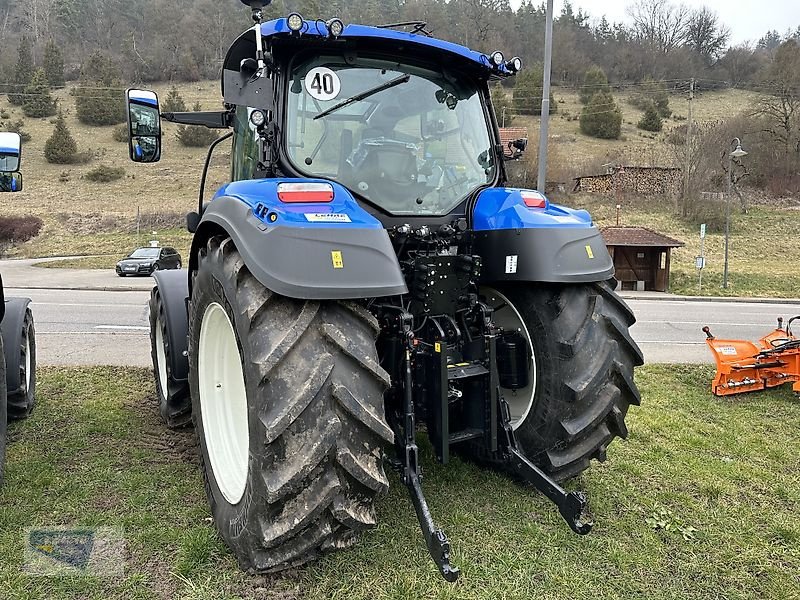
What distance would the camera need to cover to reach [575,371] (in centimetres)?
320

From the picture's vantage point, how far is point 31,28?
3007 inches

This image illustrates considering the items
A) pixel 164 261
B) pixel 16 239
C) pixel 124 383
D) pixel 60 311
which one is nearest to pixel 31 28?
pixel 16 239

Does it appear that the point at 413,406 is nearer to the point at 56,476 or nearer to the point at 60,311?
the point at 56,476

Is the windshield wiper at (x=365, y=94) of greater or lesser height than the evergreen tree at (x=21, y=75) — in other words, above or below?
below

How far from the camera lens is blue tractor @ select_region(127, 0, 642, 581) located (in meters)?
2.45

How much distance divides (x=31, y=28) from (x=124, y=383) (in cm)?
8953

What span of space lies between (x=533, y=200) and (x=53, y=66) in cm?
7444

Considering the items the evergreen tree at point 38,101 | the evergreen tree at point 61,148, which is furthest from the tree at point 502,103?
the evergreen tree at point 38,101

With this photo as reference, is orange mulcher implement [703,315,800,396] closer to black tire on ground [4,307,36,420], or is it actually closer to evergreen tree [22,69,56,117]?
black tire on ground [4,307,36,420]

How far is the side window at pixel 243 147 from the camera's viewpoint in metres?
3.50

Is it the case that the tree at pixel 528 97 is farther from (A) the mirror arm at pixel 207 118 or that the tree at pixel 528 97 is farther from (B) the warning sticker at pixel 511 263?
(B) the warning sticker at pixel 511 263

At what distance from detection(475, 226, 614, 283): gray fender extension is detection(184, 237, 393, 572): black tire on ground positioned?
0.97 meters

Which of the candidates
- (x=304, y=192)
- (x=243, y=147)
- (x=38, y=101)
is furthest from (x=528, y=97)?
(x=304, y=192)

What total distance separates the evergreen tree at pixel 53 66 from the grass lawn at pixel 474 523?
7117 cm
